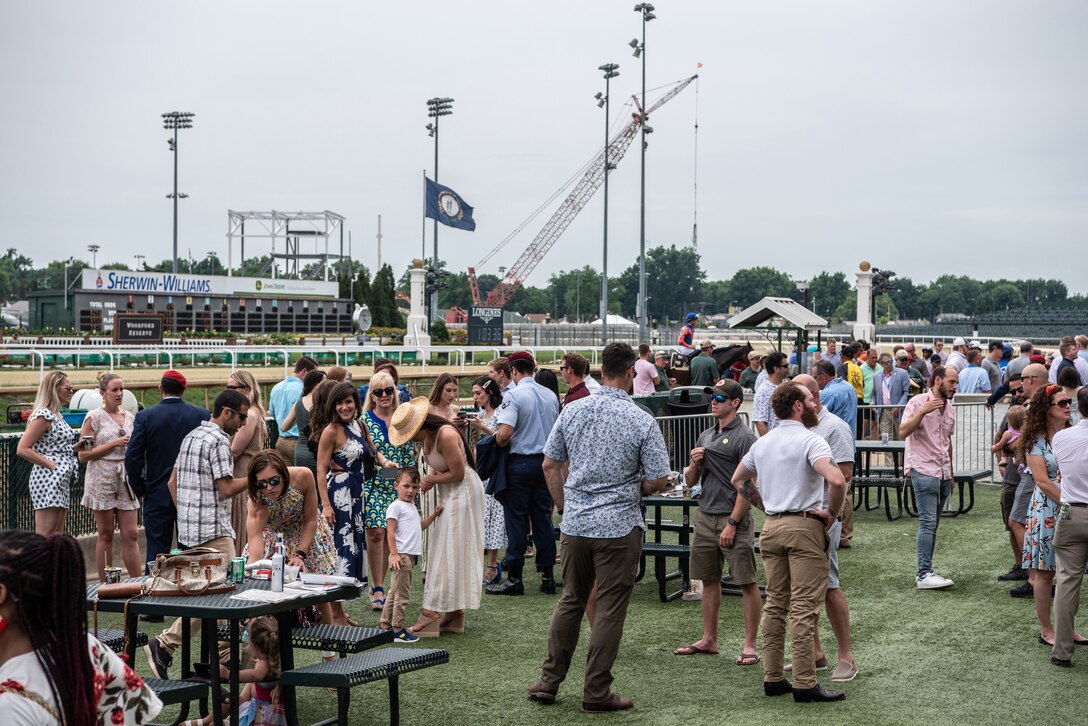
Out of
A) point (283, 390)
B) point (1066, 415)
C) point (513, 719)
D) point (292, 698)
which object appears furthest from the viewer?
point (283, 390)

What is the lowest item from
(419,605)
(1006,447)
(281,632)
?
(419,605)

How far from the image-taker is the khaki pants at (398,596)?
806cm

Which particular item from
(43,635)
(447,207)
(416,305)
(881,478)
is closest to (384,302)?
(447,207)

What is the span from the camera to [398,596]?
805cm

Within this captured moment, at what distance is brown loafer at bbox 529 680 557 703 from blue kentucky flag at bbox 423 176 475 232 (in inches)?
1961

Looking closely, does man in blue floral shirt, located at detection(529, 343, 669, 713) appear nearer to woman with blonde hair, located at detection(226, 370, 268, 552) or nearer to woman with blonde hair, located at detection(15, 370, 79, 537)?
woman with blonde hair, located at detection(226, 370, 268, 552)

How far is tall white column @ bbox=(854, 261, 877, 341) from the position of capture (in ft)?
120

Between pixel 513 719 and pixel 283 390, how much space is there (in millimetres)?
5576

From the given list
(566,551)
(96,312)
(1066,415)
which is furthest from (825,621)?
(96,312)

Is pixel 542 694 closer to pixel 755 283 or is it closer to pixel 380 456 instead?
pixel 380 456

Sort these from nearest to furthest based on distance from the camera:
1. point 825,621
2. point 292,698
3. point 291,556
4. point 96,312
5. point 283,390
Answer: point 292,698, point 291,556, point 825,621, point 283,390, point 96,312

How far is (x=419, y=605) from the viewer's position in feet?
30.8

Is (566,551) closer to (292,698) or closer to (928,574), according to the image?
(292,698)

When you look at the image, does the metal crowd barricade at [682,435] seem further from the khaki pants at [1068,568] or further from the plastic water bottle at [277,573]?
the plastic water bottle at [277,573]
